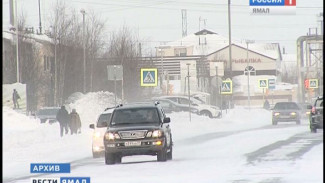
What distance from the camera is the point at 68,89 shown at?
74.3m

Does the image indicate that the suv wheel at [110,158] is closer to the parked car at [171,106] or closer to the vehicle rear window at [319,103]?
the vehicle rear window at [319,103]

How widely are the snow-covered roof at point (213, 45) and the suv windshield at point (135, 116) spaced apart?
125039 millimetres

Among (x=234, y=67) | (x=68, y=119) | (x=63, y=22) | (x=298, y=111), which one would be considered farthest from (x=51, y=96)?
(x=234, y=67)

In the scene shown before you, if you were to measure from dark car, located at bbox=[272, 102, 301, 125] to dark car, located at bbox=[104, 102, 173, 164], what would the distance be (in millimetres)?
32559

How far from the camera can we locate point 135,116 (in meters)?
24.0

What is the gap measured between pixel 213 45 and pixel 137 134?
453 feet

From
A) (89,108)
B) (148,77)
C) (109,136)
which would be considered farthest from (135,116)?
(89,108)

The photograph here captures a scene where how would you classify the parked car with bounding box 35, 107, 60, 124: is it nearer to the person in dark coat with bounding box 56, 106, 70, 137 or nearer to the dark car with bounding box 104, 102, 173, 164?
the person in dark coat with bounding box 56, 106, 70, 137

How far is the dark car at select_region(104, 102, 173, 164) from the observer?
2278 centimetres

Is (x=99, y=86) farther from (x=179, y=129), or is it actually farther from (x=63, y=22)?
(x=179, y=129)

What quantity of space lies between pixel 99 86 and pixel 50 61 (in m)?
7.63

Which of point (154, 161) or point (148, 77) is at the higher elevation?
point (148, 77)

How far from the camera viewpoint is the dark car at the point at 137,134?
74.7 feet

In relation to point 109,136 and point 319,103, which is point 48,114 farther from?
point 109,136
